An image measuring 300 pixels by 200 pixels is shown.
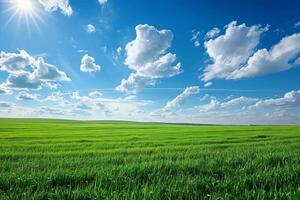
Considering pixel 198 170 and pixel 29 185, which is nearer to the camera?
pixel 29 185

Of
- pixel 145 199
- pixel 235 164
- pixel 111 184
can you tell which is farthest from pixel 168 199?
pixel 235 164

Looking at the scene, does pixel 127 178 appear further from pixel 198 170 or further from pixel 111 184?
pixel 198 170

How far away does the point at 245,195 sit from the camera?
4934 mm

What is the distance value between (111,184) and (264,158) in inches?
259

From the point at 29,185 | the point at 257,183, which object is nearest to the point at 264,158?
the point at 257,183

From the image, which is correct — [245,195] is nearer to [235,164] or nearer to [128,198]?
[128,198]

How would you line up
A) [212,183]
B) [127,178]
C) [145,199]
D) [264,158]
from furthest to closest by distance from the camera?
[264,158] < [127,178] < [212,183] < [145,199]

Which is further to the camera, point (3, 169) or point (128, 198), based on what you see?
point (3, 169)

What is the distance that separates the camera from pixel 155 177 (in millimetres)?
7156

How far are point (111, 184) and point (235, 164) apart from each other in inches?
188

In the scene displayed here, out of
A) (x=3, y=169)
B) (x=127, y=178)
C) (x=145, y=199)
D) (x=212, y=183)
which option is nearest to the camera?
(x=145, y=199)

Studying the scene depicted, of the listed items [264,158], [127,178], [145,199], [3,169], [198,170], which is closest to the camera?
[145,199]

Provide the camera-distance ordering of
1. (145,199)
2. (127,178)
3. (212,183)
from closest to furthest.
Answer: (145,199)
(212,183)
(127,178)

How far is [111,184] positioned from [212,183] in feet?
7.31
